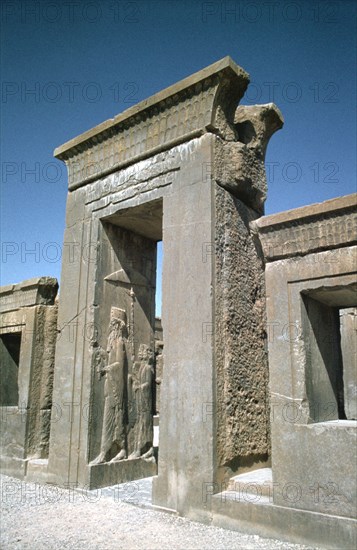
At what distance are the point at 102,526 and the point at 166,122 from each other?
4143 millimetres

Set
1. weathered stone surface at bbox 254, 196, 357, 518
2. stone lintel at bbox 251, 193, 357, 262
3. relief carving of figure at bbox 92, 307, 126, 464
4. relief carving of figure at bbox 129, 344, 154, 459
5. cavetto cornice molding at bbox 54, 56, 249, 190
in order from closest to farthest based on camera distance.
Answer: weathered stone surface at bbox 254, 196, 357, 518
stone lintel at bbox 251, 193, 357, 262
cavetto cornice molding at bbox 54, 56, 249, 190
relief carving of figure at bbox 92, 307, 126, 464
relief carving of figure at bbox 129, 344, 154, 459

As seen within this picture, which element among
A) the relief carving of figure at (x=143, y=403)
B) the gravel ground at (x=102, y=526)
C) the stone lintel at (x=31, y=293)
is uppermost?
the stone lintel at (x=31, y=293)

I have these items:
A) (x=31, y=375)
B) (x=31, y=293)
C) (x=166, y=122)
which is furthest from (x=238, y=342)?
(x=31, y=293)

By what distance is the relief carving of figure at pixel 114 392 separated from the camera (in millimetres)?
5355

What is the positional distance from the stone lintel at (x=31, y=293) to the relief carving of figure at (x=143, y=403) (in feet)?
5.60

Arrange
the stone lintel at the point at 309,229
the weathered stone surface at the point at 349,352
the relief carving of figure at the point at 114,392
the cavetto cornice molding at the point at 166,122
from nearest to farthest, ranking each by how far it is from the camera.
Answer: the stone lintel at the point at 309,229 < the cavetto cornice molding at the point at 166,122 < the relief carving of figure at the point at 114,392 < the weathered stone surface at the point at 349,352

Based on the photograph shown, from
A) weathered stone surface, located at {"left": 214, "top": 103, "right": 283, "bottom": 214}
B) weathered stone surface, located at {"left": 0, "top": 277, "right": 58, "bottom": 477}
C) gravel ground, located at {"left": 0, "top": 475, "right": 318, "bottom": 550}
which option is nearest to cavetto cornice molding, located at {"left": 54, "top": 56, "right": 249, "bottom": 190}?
weathered stone surface, located at {"left": 214, "top": 103, "right": 283, "bottom": 214}

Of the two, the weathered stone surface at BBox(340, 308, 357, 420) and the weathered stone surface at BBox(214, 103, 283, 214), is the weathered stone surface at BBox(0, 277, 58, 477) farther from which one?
the weathered stone surface at BBox(340, 308, 357, 420)

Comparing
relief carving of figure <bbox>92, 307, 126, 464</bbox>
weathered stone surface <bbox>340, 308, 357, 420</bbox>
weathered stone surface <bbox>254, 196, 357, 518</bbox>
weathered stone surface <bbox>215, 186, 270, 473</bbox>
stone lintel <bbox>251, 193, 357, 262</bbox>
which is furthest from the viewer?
weathered stone surface <bbox>340, 308, 357, 420</bbox>

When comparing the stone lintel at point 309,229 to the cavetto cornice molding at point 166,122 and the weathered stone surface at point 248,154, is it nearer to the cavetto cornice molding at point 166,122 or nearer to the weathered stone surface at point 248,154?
the weathered stone surface at point 248,154

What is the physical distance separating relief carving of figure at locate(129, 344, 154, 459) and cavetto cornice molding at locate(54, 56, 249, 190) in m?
2.51

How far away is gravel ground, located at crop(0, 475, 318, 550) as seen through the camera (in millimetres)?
3506

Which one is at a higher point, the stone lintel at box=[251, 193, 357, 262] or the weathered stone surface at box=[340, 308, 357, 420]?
the stone lintel at box=[251, 193, 357, 262]

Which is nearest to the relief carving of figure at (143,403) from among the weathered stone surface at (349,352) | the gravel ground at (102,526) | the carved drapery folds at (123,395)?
the carved drapery folds at (123,395)
